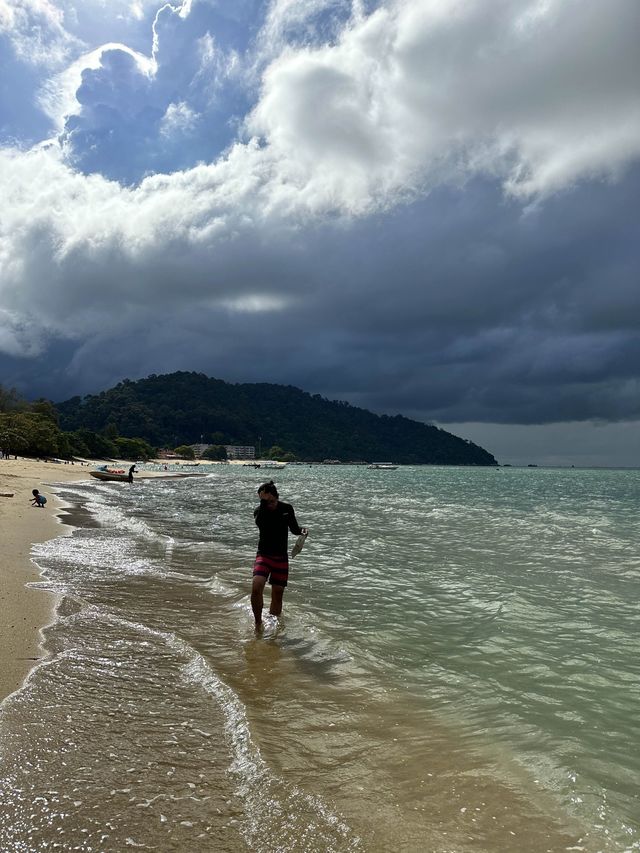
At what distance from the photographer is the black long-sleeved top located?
347 inches

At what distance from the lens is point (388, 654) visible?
7516mm

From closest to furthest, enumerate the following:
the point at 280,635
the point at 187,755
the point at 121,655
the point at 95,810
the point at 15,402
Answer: the point at 95,810, the point at 187,755, the point at 121,655, the point at 280,635, the point at 15,402

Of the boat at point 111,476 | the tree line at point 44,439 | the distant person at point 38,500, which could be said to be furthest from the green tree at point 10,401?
the distant person at point 38,500

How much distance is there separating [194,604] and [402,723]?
5487 millimetres

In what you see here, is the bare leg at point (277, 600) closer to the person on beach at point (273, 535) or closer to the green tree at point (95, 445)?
the person on beach at point (273, 535)

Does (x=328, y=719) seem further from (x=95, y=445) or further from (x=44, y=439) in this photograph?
(x=95, y=445)

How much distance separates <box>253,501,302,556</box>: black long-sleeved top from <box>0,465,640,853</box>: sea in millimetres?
1278

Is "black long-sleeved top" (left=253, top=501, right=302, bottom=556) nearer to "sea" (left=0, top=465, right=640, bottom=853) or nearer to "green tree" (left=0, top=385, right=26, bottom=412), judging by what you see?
"sea" (left=0, top=465, right=640, bottom=853)

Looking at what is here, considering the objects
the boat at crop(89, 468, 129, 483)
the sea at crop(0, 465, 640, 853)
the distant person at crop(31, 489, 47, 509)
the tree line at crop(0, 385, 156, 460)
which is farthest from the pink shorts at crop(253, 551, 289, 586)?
the tree line at crop(0, 385, 156, 460)

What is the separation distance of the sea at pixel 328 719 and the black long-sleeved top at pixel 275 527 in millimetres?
1278

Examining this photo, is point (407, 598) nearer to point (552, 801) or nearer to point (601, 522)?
point (552, 801)

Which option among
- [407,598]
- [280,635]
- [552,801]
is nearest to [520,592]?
[407,598]

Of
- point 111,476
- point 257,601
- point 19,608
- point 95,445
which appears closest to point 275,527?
point 257,601

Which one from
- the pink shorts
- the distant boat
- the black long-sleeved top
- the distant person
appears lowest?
the distant boat
